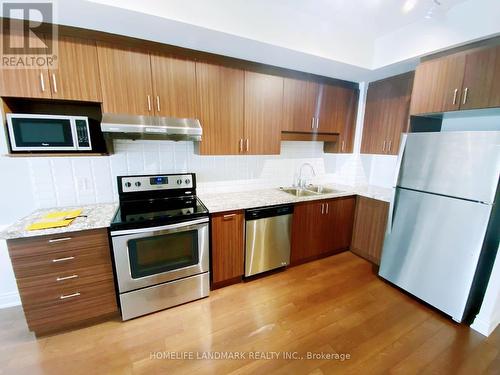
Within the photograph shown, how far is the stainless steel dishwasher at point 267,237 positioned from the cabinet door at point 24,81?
77.8 inches

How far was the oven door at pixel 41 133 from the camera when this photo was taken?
A: 1.58 m

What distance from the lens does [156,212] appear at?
6.37 feet

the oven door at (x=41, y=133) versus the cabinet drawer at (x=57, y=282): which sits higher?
the oven door at (x=41, y=133)

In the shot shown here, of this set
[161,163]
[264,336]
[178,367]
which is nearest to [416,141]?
[264,336]

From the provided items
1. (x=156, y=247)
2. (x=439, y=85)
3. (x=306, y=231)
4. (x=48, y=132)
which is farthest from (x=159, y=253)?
(x=439, y=85)

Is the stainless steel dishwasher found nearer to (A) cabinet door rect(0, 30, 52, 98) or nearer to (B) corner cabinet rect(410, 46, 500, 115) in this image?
(B) corner cabinet rect(410, 46, 500, 115)

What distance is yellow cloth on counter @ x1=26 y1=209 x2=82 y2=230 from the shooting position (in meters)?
1.52

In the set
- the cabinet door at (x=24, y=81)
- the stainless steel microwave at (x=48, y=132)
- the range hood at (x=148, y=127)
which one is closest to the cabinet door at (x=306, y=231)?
the range hood at (x=148, y=127)

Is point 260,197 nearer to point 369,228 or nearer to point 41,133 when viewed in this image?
point 369,228

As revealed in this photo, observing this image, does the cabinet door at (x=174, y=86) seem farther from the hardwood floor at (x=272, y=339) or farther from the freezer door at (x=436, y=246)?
the freezer door at (x=436, y=246)

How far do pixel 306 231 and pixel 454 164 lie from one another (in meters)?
1.52

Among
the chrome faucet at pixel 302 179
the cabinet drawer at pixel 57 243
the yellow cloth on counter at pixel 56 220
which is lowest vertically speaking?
the cabinet drawer at pixel 57 243
